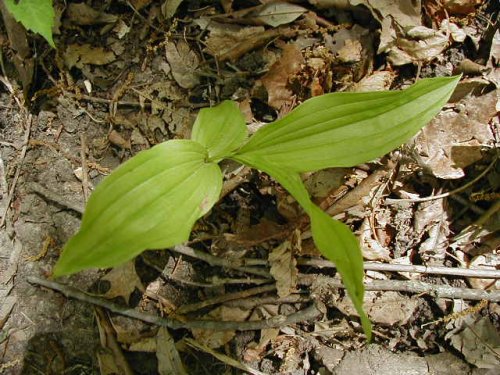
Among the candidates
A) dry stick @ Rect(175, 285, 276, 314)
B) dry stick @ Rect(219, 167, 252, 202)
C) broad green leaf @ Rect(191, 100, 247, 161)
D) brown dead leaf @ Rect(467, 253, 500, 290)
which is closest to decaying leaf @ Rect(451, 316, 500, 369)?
brown dead leaf @ Rect(467, 253, 500, 290)

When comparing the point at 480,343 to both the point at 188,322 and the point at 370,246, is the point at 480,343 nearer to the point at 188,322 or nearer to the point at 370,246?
the point at 370,246

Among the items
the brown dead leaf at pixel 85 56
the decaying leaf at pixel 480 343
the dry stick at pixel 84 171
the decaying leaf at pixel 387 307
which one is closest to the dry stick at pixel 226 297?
the decaying leaf at pixel 387 307

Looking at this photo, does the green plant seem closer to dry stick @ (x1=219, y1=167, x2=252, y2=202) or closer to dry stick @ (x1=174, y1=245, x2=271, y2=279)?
dry stick @ (x1=219, y1=167, x2=252, y2=202)

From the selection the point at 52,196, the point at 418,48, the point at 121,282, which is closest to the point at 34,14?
the point at 52,196

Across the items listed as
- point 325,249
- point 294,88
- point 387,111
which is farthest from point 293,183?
point 294,88

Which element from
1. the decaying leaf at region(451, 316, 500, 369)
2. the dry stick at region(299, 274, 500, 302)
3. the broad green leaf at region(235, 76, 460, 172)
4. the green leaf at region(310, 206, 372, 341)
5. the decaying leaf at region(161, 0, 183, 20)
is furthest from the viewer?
the decaying leaf at region(161, 0, 183, 20)
